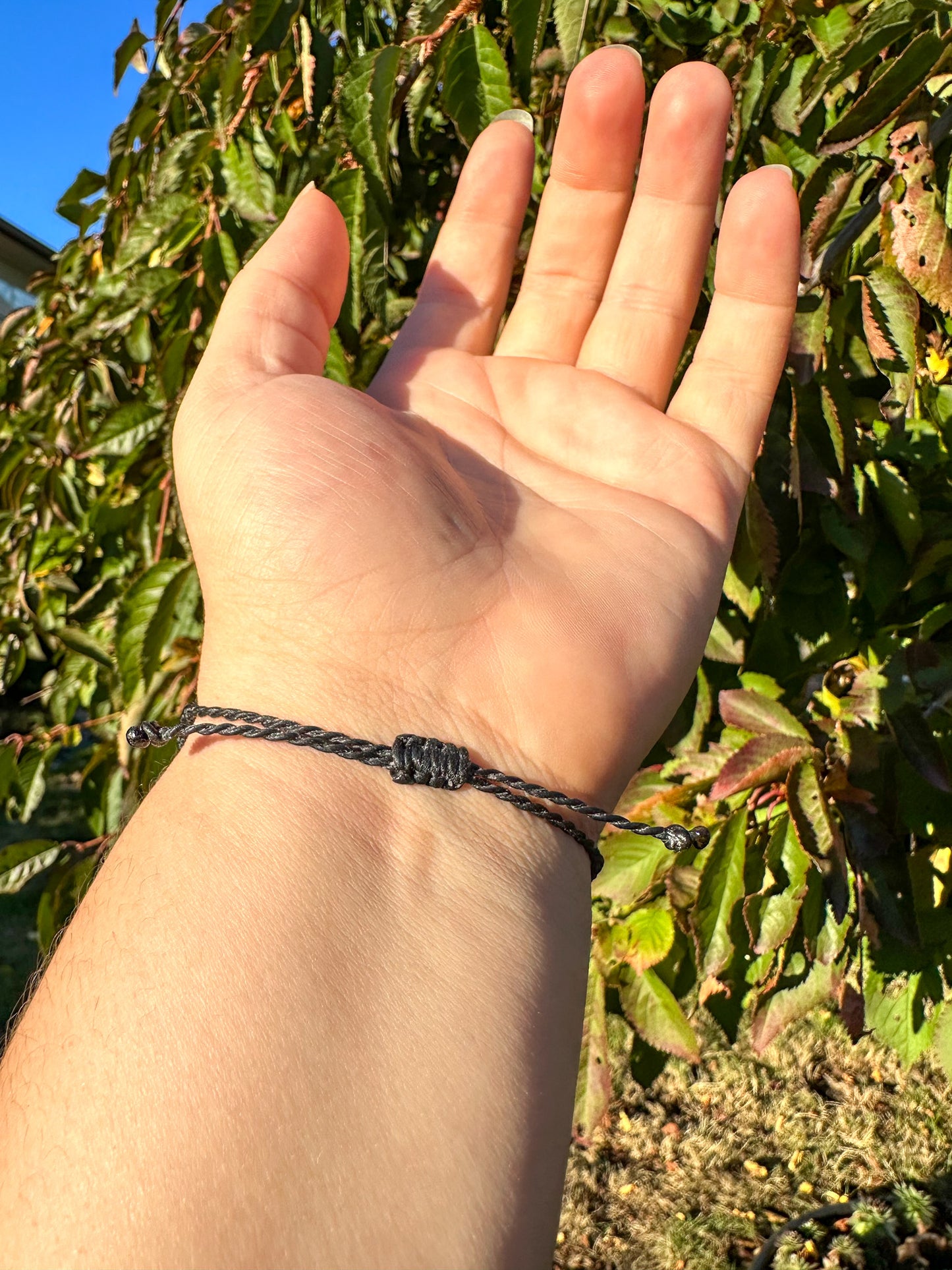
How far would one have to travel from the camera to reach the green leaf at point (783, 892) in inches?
48.6

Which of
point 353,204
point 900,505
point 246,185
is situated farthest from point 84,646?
point 900,505

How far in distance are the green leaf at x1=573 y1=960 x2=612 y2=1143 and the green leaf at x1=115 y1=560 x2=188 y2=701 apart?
2.97 feet

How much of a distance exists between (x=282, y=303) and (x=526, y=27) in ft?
1.58

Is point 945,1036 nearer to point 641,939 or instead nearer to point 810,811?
point 641,939

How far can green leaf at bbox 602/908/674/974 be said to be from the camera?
140 cm

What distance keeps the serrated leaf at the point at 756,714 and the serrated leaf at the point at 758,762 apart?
3 centimetres

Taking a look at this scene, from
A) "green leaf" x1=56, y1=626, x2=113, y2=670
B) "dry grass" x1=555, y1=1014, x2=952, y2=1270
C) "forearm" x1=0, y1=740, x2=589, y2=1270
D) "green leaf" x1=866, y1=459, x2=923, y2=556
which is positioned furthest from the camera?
"dry grass" x1=555, y1=1014, x2=952, y2=1270

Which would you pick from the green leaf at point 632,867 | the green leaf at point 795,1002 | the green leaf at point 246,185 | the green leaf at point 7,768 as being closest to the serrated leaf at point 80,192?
the green leaf at point 246,185

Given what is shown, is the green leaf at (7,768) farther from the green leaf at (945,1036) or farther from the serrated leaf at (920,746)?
the green leaf at (945,1036)

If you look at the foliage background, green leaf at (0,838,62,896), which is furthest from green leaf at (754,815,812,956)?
green leaf at (0,838,62,896)

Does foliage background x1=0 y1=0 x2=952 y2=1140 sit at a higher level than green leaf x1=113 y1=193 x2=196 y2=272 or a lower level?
lower

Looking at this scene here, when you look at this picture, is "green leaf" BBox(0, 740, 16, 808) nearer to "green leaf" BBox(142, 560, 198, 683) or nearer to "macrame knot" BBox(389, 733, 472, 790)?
"green leaf" BBox(142, 560, 198, 683)

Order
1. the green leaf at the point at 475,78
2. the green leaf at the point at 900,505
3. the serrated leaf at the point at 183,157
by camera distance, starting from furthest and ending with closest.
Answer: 1. the serrated leaf at the point at 183,157
2. the green leaf at the point at 900,505
3. the green leaf at the point at 475,78

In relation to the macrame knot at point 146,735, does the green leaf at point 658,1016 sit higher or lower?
lower
